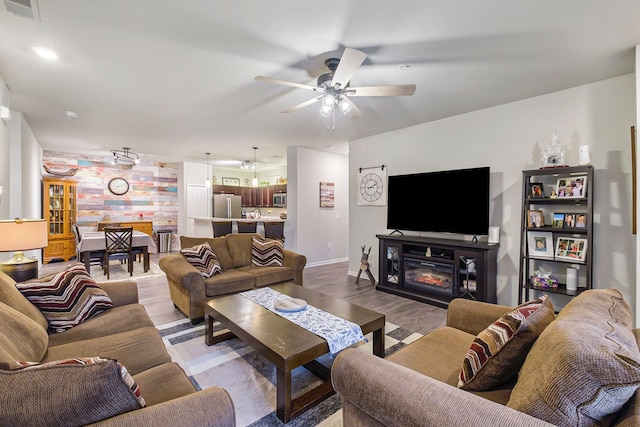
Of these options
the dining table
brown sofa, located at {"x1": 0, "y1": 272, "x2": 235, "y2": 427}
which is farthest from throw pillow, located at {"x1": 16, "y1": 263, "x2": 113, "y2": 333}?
the dining table

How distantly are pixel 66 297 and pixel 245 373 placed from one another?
1.38 meters

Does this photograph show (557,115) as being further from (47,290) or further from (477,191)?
(47,290)

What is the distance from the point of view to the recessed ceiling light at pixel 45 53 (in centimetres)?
245

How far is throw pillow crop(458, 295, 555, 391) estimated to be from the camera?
119 cm

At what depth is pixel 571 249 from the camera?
309cm

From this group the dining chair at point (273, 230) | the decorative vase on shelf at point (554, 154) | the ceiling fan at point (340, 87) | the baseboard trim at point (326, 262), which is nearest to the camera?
the ceiling fan at point (340, 87)

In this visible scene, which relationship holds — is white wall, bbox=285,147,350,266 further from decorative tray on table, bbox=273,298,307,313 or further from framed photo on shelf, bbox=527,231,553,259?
framed photo on shelf, bbox=527,231,553,259

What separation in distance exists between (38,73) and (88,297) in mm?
2297

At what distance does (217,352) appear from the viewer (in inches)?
102

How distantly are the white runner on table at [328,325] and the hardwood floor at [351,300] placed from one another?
1.29 m

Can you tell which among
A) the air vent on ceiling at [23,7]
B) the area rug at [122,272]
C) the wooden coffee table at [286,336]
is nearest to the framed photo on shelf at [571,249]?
the wooden coffee table at [286,336]

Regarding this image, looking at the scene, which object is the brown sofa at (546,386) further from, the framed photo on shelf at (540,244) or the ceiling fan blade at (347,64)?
the framed photo on shelf at (540,244)

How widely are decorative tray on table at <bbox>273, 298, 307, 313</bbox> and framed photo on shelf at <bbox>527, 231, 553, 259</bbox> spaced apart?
259cm

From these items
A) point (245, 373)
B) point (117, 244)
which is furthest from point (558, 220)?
point (117, 244)
